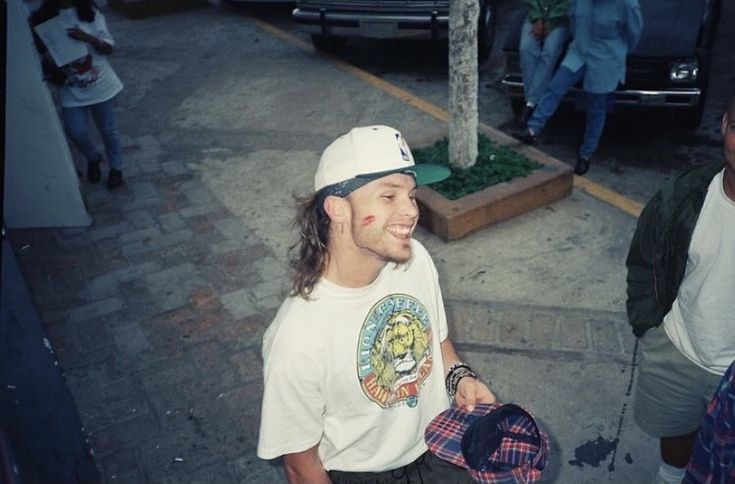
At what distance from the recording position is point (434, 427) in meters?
2.61

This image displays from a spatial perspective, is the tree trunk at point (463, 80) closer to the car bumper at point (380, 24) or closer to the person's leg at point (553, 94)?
the person's leg at point (553, 94)

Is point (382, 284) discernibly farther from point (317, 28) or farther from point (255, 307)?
point (317, 28)

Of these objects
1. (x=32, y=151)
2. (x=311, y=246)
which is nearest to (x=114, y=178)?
(x=32, y=151)

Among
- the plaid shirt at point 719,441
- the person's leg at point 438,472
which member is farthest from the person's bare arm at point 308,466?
the plaid shirt at point 719,441

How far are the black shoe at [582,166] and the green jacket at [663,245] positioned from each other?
12.2ft

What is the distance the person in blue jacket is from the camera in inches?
241

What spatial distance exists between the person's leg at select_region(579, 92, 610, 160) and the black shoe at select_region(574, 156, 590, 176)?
0.08 ft

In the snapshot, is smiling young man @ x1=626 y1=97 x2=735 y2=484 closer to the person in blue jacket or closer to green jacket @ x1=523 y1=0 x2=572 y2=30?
the person in blue jacket

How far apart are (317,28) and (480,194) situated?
4.72 meters

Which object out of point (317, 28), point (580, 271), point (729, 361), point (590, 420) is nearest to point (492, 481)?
point (729, 361)

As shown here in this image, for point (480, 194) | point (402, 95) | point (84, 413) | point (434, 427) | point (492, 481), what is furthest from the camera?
point (402, 95)

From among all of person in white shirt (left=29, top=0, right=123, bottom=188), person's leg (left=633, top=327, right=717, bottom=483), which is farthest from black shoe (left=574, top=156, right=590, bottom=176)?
person in white shirt (left=29, top=0, right=123, bottom=188)

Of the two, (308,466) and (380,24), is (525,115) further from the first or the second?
(308,466)

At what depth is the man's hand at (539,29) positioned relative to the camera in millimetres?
6965
